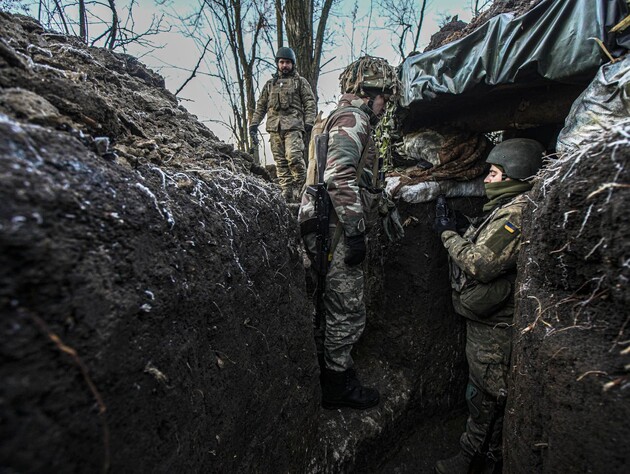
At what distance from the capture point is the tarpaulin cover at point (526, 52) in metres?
1.90

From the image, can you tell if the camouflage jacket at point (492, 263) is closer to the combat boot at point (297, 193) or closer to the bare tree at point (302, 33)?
the combat boot at point (297, 193)

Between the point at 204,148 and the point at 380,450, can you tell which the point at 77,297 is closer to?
the point at 204,148

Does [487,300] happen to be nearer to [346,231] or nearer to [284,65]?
[346,231]

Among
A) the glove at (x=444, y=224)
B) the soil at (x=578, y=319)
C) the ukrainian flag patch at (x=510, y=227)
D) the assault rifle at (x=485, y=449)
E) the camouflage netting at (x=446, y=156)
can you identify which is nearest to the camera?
the soil at (x=578, y=319)

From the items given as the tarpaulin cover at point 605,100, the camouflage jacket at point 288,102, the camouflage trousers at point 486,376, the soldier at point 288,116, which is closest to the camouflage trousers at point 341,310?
the camouflage trousers at point 486,376

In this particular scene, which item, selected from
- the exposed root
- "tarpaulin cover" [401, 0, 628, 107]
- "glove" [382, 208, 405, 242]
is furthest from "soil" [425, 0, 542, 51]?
the exposed root

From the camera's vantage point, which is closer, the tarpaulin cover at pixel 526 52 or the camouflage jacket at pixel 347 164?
the tarpaulin cover at pixel 526 52

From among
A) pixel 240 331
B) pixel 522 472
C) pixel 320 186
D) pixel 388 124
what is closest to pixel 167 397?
pixel 240 331

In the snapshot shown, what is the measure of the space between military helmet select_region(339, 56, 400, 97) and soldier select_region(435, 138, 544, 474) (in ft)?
3.69

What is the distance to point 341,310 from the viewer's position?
248cm

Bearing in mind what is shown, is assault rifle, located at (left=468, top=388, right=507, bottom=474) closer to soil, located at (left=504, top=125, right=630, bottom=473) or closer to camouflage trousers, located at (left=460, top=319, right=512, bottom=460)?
camouflage trousers, located at (left=460, top=319, right=512, bottom=460)

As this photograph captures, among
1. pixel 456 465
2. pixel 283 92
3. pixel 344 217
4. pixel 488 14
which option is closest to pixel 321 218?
pixel 344 217

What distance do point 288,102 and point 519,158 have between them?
14.2 ft

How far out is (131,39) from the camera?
12.8ft
